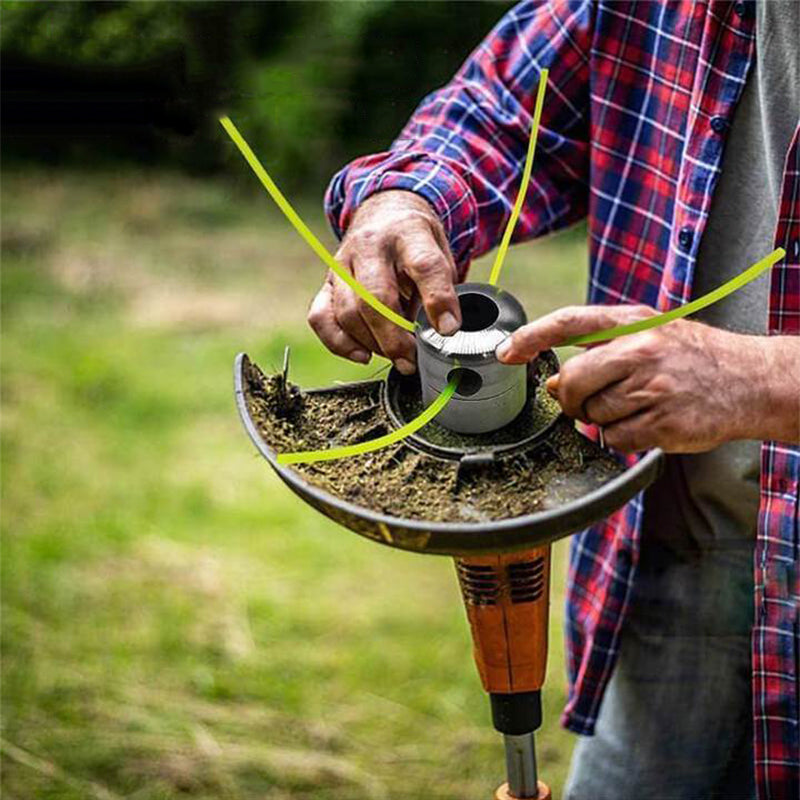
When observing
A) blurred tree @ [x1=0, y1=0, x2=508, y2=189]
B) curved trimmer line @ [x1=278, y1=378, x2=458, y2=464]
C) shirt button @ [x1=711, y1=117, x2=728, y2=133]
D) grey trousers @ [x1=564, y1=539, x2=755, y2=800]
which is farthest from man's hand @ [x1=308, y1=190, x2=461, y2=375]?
blurred tree @ [x1=0, y1=0, x2=508, y2=189]

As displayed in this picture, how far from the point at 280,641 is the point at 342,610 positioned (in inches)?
6.7

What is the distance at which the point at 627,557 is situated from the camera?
1632mm

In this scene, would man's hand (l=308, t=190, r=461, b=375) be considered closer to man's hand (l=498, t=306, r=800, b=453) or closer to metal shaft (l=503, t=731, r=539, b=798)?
man's hand (l=498, t=306, r=800, b=453)

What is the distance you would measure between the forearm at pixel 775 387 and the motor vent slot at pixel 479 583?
0.26m

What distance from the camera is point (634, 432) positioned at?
1053 millimetres

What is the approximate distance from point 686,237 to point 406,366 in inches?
17.0

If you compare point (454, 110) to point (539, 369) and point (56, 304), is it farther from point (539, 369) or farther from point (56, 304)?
point (56, 304)

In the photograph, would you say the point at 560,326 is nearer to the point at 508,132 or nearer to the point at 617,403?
the point at 617,403

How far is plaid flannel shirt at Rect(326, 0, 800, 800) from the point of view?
1.41 meters

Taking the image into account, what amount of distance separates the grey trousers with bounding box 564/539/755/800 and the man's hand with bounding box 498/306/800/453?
57 centimetres

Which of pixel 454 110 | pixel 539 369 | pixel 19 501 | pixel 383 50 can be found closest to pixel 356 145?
pixel 383 50

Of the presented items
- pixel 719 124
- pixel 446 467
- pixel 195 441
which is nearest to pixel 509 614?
pixel 446 467

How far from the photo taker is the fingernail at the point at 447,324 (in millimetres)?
1121

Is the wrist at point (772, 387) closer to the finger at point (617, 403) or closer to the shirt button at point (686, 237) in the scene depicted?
the finger at point (617, 403)
